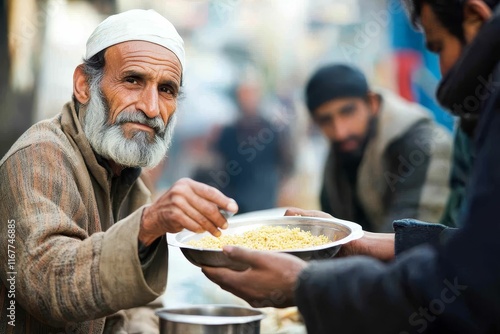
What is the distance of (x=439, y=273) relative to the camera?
199 centimetres

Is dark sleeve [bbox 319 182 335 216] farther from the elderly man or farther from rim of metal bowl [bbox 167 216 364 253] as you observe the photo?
rim of metal bowl [bbox 167 216 364 253]

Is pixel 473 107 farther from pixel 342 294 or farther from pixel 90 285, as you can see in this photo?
pixel 90 285

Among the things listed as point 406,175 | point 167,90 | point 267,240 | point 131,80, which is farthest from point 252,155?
point 267,240

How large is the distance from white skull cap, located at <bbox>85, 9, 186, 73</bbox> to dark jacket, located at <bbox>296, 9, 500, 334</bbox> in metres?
1.38

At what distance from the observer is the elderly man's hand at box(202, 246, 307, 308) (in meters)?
2.33

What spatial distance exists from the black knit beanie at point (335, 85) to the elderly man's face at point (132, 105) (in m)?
4.06

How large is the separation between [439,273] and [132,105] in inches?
62.6

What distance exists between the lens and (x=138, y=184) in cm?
352

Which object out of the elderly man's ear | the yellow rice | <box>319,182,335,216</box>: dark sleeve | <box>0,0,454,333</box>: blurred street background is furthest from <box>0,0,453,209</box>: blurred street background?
the yellow rice

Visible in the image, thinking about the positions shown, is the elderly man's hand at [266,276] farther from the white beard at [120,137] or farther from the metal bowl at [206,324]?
the white beard at [120,137]

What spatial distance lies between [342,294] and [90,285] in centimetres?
88

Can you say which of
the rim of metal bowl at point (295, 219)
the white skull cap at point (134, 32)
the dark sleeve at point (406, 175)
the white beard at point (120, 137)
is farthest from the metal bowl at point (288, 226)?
the dark sleeve at point (406, 175)

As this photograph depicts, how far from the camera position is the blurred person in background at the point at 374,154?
6.22 metres

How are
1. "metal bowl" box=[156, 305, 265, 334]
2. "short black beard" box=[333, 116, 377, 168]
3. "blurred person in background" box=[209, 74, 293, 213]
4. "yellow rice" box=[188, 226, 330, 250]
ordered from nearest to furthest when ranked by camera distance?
"metal bowl" box=[156, 305, 265, 334] → "yellow rice" box=[188, 226, 330, 250] → "short black beard" box=[333, 116, 377, 168] → "blurred person in background" box=[209, 74, 293, 213]
